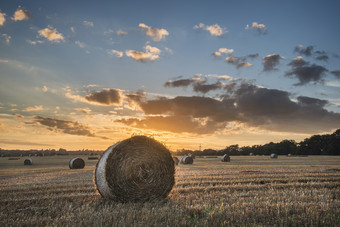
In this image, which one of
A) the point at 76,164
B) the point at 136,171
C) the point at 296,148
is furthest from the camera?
the point at 296,148

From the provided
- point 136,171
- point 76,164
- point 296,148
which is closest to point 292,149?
point 296,148

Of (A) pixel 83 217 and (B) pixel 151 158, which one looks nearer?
A: (A) pixel 83 217

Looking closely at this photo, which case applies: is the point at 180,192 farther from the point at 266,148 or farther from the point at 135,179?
the point at 266,148

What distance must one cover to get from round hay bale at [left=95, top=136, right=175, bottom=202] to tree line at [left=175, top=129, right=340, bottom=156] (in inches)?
2335

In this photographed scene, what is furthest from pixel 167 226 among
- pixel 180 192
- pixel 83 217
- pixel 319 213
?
pixel 180 192

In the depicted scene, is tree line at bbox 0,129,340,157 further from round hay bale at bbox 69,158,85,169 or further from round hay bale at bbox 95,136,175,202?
round hay bale at bbox 95,136,175,202

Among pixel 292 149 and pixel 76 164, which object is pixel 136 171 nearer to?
pixel 76 164

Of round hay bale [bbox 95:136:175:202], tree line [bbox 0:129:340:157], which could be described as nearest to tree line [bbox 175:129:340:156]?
tree line [bbox 0:129:340:157]

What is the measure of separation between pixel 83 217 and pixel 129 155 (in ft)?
10.4

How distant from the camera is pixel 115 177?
824 centimetres

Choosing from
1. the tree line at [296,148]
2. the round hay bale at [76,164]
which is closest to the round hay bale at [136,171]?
the round hay bale at [76,164]

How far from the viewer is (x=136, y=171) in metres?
8.58

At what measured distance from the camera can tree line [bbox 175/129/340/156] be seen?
226ft

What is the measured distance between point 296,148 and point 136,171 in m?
75.6
